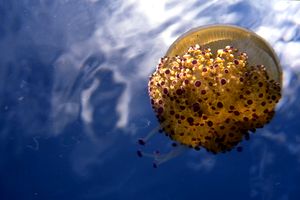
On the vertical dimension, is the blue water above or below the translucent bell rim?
above

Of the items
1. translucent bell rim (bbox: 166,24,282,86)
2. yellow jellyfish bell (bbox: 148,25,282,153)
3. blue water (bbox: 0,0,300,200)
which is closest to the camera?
yellow jellyfish bell (bbox: 148,25,282,153)

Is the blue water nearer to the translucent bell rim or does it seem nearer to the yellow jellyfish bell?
A: the translucent bell rim

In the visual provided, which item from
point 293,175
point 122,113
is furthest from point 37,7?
point 293,175

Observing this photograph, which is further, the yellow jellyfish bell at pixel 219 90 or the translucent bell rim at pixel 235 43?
the translucent bell rim at pixel 235 43

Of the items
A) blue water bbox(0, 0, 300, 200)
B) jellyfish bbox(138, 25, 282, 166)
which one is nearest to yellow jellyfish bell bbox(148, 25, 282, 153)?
jellyfish bbox(138, 25, 282, 166)

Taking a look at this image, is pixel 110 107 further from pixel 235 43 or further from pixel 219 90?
pixel 219 90

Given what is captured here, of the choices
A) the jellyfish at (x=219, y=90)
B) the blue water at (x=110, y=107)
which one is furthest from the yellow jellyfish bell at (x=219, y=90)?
the blue water at (x=110, y=107)

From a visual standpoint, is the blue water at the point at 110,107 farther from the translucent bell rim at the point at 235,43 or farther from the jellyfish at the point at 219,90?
the jellyfish at the point at 219,90
